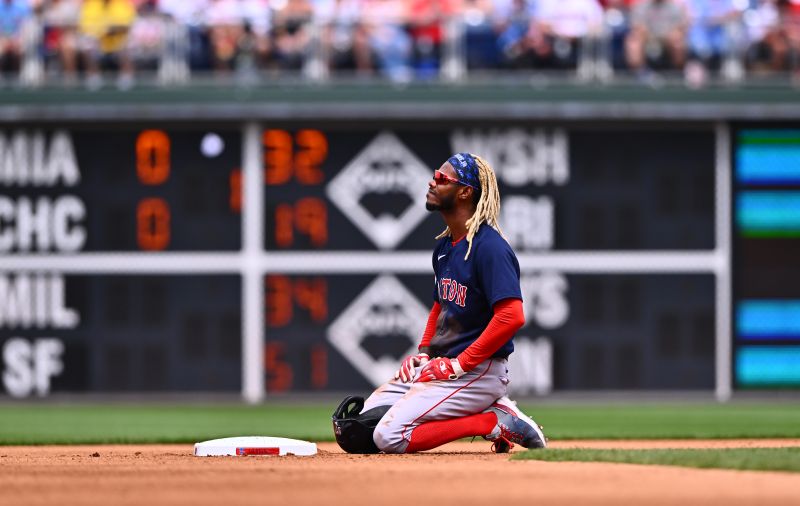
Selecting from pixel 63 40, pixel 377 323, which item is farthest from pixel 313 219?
pixel 63 40

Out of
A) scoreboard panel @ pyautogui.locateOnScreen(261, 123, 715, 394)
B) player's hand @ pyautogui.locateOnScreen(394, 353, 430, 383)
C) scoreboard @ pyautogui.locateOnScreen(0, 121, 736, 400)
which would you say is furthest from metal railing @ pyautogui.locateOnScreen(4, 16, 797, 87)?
player's hand @ pyautogui.locateOnScreen(394, 353, 430, 383)

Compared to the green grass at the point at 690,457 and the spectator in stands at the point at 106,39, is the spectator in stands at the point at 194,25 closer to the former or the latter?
the spectator in stands at the point at 106,39

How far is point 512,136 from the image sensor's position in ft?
66.0

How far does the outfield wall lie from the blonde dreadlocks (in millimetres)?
10028

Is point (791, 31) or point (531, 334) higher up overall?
point (791, 31)

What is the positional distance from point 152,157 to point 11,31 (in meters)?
2.31

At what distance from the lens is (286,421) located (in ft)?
52.1

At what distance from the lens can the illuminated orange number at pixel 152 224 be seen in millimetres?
19625

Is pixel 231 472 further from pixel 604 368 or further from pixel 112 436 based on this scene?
pixel 604 368

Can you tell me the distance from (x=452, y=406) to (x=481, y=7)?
11723 millimetres

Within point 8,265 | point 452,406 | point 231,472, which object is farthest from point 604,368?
point 231,472

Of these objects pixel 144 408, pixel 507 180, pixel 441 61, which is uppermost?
pixel 441 61

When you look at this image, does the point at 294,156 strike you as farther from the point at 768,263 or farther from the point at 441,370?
the point at 441,370

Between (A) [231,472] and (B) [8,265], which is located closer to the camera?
(A) [231,472]
